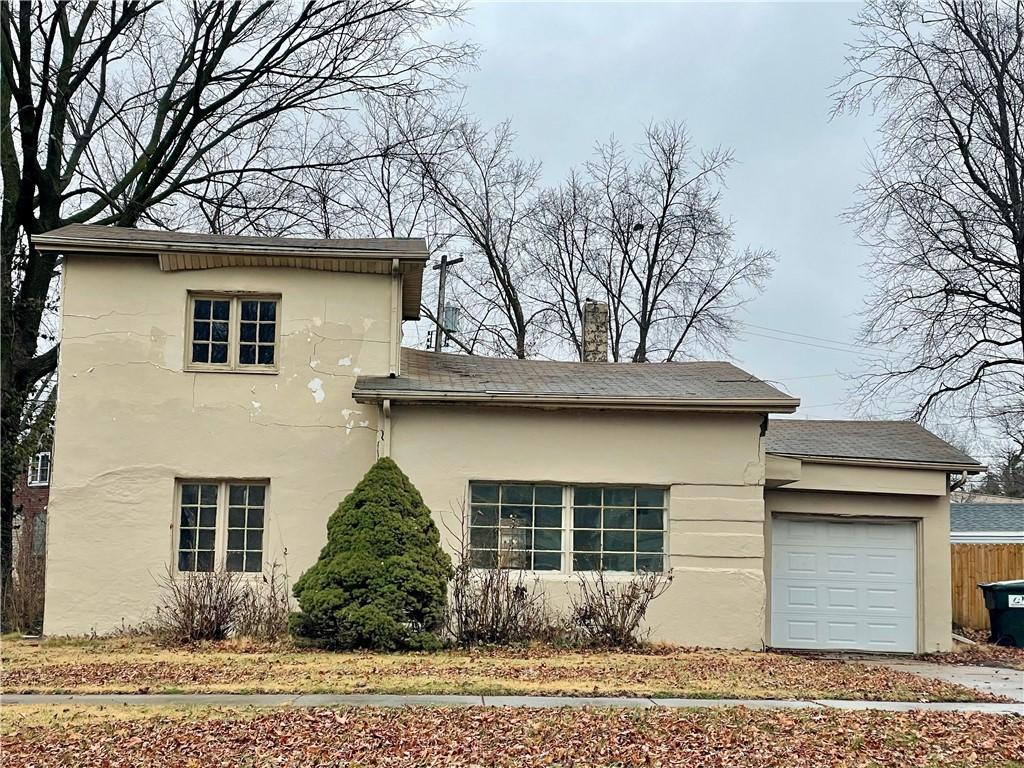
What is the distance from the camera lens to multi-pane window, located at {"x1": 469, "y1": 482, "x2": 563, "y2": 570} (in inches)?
598

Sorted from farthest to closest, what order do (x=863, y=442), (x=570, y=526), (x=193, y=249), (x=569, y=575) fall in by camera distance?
(x=863, y=442) → (x=193, y=249) → (x=570, y=526) → (x=569, y=575)

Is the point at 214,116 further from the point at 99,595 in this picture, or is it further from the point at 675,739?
the point at 675,739

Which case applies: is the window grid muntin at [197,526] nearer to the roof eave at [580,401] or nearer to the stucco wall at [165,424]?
the stucco wall at [165,424]

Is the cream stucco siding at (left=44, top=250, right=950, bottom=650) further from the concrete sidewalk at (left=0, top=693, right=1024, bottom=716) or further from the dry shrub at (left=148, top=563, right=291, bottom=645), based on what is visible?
the concrete sidewalk at (left=0, top=693, right=1024, bottom=716)

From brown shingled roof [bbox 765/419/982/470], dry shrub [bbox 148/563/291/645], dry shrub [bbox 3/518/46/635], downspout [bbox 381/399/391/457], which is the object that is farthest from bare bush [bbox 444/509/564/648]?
dry shrub [bbox 3/518/46/635]

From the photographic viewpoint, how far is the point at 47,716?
937cm

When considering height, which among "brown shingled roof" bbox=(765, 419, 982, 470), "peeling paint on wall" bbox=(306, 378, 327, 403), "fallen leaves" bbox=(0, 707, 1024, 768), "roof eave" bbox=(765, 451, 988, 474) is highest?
"peeling paint on wall" bbox=(306, 378, 327, 403)

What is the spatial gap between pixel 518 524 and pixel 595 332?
21.4 feet

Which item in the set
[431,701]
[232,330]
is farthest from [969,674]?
[232,330]

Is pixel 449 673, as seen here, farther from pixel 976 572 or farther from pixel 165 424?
pixel 976 572

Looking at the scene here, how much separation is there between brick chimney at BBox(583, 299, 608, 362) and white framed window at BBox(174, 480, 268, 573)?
744cm

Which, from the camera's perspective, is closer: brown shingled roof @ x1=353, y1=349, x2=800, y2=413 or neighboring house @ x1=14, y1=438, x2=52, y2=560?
brown shingled roof @ x1=353, y1=349, x2=800, y2=413

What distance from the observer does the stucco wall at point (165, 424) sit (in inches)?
606

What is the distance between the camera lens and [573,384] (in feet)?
53.9
